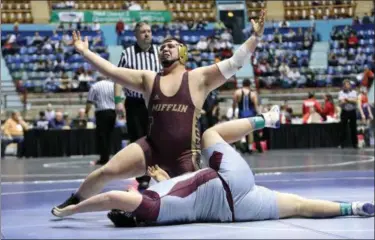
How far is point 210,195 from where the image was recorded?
13.4 feet

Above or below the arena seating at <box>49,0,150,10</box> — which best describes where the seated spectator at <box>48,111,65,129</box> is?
below

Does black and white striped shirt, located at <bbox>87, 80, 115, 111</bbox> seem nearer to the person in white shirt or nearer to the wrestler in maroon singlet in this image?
the wrestler in maroon singlet

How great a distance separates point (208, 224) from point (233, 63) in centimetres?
98

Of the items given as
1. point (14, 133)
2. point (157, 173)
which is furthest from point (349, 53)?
point (157, 173)

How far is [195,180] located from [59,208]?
4.88ft

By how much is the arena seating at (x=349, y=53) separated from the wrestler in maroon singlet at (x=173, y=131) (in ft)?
76.2

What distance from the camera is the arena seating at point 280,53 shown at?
89.9 feet

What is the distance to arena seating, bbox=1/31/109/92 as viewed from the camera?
26109 millimetres

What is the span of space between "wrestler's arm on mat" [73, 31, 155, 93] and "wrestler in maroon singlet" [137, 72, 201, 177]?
0.13 meters

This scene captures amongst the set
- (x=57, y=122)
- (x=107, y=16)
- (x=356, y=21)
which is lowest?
(x=57, y=122)

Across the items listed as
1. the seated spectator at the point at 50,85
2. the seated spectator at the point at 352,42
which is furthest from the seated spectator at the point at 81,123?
the seated spectator at the point at 352,42

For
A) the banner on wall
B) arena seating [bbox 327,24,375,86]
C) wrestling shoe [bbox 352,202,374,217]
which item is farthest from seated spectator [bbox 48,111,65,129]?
wrestling shoe [bbox 352,202,374,217]

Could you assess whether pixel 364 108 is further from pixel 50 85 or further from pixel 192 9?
pixel 192 9

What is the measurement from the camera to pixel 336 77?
27484 millimetres
